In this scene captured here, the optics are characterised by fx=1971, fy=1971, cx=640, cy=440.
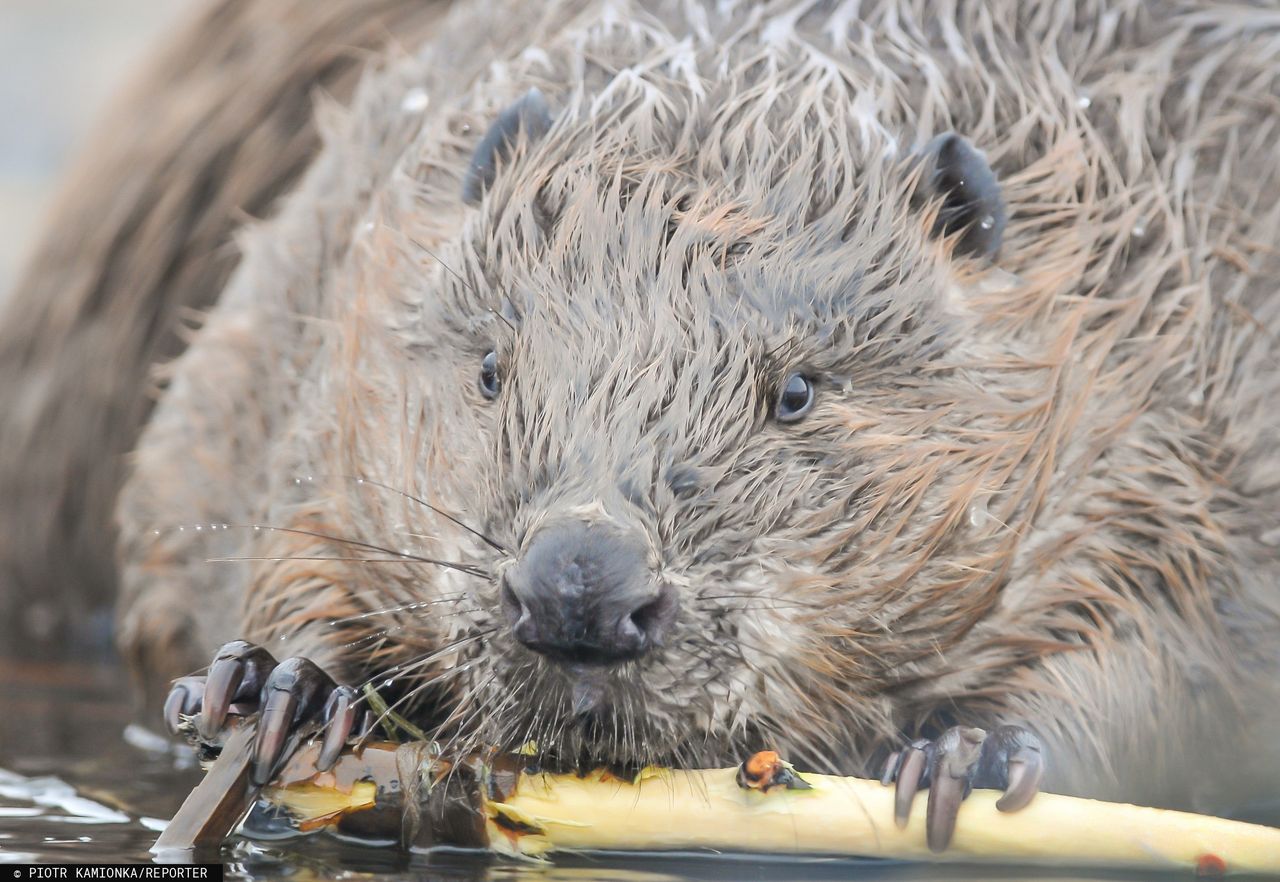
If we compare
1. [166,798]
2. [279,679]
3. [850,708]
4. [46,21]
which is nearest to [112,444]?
[166,798]

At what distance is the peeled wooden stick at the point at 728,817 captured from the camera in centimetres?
281

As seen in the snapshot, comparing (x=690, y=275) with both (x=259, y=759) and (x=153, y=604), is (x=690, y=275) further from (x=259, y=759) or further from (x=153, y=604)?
(x=153, y=604)

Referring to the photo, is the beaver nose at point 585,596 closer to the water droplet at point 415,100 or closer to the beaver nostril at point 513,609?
the beaver nostril at point 513,609

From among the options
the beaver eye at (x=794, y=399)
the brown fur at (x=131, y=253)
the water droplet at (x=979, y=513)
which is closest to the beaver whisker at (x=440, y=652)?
the beaver eye at (x=794, y=399)

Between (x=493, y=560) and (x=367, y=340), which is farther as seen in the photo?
(x=367, y=340)

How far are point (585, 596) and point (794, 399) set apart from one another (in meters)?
0.67

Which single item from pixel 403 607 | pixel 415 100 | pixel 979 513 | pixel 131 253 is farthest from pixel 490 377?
pixel 131 253

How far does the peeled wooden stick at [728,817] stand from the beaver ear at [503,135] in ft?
3.47

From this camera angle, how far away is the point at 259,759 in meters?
3.07

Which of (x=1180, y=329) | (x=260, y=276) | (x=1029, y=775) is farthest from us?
(x=260, y=276)

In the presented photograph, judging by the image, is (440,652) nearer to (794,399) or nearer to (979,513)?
(794,399)

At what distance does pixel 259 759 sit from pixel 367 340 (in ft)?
2.91

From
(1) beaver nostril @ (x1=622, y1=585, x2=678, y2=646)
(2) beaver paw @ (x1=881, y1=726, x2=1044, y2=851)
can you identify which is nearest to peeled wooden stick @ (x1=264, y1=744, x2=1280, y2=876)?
(2) beaver paw @ (x1=881, y1=726, x2=1044, y2=851)

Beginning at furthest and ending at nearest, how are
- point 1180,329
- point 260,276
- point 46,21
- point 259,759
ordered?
point 46,21
point 260,276
point 1180,329
point 259,759
